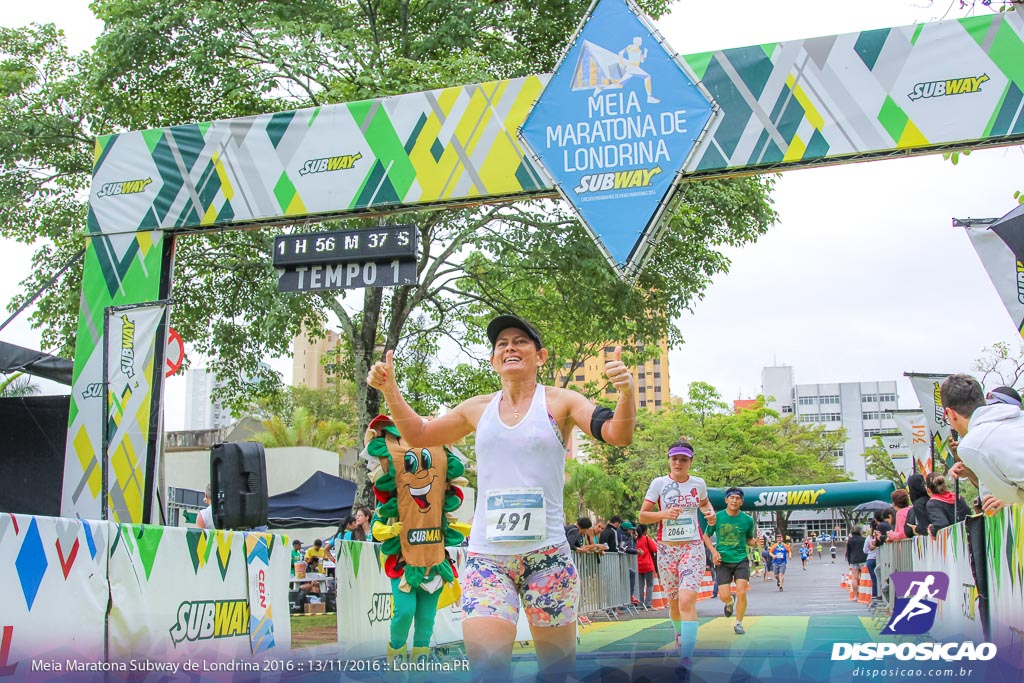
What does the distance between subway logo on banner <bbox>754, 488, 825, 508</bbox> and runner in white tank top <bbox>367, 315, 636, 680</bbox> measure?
2528 centimetres

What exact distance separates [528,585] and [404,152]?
18.7ft

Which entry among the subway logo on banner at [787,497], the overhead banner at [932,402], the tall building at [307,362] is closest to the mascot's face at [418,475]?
the overhead banner at [932,402]

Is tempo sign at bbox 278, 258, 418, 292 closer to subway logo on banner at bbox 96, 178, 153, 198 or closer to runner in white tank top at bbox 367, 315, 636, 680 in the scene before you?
subway logo on banner at bbox 96, 178, 153, 198

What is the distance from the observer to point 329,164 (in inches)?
353

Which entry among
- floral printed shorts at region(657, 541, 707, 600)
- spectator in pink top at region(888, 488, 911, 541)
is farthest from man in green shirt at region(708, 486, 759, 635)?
spectator in pink top at region(888, 488, 911, 541)

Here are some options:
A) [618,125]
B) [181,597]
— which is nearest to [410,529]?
[181,597]

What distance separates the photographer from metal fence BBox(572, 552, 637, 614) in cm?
1437

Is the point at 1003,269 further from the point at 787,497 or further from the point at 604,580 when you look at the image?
the point at 787,497

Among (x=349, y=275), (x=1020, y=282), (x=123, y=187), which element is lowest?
(x=1020, y=282)

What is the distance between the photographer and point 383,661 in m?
7.02

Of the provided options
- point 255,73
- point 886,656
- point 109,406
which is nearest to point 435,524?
point 109,406

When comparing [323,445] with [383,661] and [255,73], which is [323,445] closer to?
[255,73]

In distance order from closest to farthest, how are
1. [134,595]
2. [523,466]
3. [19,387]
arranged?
[523,466] → [134,595] → [19,387]

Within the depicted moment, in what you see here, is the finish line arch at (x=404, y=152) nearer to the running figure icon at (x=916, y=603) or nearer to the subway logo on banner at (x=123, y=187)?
the subway logo on banner at (x=123, y=187)
